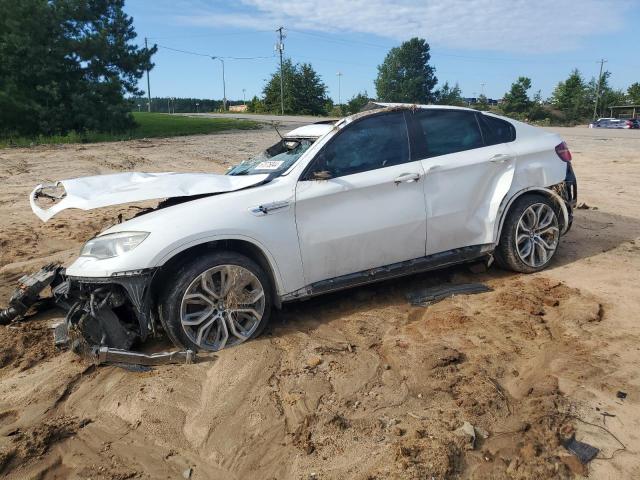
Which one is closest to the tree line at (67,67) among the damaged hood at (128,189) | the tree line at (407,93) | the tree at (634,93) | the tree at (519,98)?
the damaged hood at (128,189)

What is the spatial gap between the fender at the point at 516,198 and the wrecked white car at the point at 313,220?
1 cm

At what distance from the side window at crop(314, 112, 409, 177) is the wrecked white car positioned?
1 centimetres

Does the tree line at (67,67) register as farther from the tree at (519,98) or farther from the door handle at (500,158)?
the tree at (519,98)

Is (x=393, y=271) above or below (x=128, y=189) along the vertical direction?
below

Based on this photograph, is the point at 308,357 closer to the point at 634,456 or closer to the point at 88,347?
the point at 88,347

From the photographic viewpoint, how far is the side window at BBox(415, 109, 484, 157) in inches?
192

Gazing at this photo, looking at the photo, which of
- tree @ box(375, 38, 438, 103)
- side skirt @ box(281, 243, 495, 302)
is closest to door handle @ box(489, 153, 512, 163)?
side skirt @ box(281, 243, 495, 302)

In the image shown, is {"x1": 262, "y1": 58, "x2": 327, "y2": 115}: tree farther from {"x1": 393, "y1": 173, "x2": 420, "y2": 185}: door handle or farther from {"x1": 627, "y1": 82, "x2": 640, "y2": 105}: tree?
{"x1": 393, "y1": 173, "x2": 420, "y2": 185}: door handle

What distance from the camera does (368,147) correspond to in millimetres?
4602

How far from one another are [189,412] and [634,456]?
254 centimetres

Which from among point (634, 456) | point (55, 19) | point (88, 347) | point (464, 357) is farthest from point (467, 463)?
point (55, 19)

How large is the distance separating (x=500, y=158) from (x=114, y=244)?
11.9ft

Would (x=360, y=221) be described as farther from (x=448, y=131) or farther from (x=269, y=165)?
(x=448, y=131)

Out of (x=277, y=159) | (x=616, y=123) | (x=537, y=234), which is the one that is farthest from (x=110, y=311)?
(x=616, y=123)
